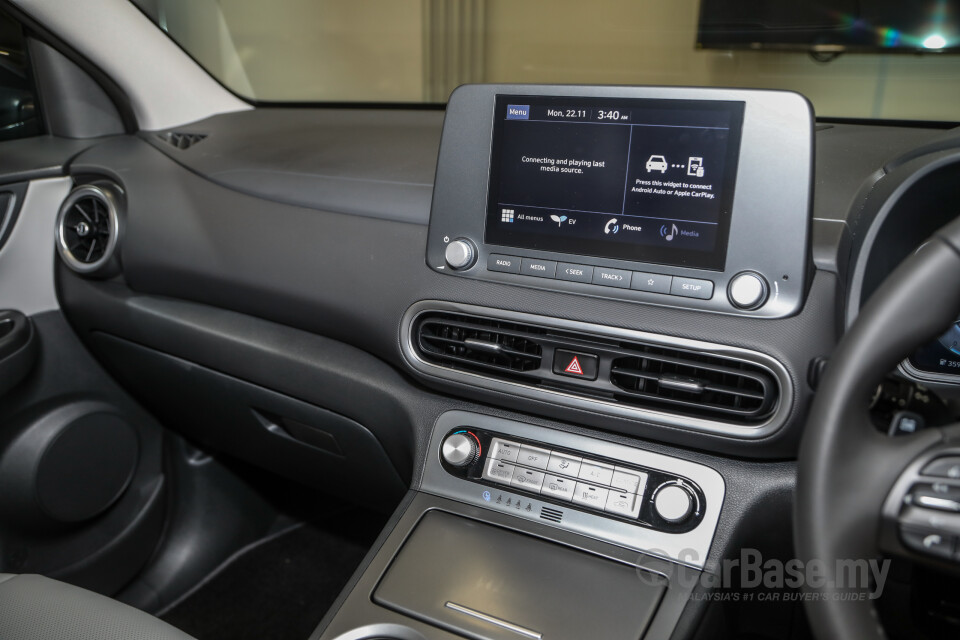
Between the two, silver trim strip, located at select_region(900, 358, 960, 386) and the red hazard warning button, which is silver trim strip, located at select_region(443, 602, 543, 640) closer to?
the red hazard warning button

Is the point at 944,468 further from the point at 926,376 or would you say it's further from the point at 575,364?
the point at 575,364

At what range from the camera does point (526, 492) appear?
1043mm

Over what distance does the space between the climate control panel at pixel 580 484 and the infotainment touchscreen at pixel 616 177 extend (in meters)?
0.27

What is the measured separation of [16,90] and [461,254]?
121 cm

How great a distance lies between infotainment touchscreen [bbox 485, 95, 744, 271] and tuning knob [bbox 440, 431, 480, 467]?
291 millimetres

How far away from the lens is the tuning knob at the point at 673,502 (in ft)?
3.14

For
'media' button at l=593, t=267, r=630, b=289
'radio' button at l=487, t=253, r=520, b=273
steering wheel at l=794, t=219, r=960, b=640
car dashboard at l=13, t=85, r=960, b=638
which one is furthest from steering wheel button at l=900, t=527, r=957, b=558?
'radio' button at l=487, t=253, r=520, b=273

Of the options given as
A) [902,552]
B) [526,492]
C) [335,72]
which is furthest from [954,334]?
[335,72]

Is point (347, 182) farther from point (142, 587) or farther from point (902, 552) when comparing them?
point (142, 587)

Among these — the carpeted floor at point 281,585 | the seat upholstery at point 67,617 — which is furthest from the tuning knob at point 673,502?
the carpeted floor at point 281,585

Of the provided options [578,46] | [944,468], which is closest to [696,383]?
[944,468]

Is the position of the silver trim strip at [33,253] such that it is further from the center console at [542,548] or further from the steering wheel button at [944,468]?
the steering wheel button at [944,468]

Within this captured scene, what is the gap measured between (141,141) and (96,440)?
25.5 inches

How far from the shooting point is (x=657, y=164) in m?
0.91
